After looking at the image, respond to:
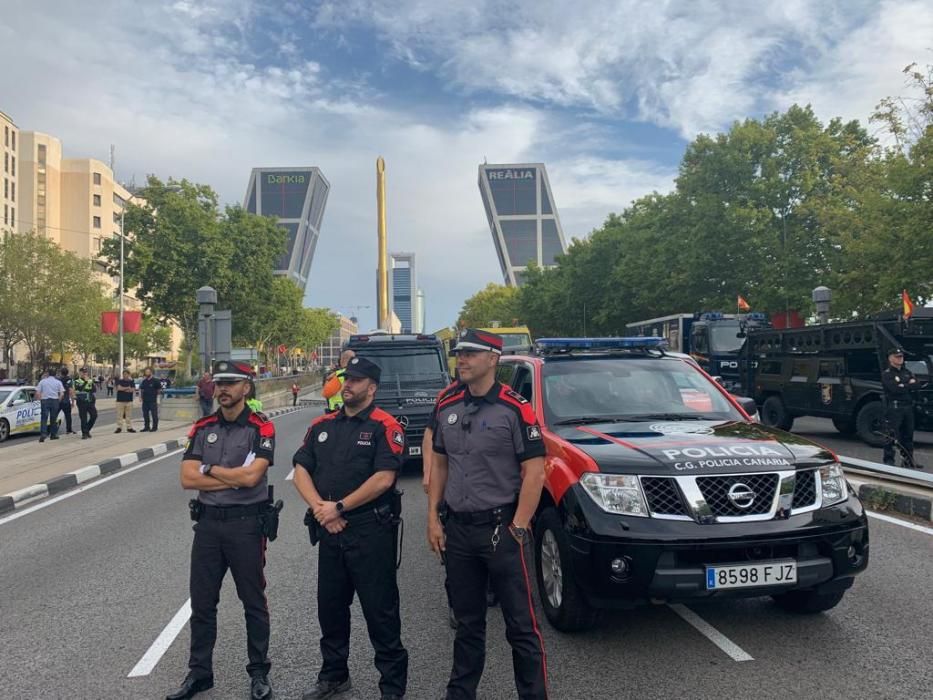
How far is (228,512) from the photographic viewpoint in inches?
148

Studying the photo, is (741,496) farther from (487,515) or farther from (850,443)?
(850,443)

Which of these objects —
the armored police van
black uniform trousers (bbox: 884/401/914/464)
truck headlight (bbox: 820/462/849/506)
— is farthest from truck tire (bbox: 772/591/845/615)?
black uniform trousers (bbox: 884/401/914/464)

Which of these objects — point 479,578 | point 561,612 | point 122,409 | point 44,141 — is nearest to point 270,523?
point 479,578

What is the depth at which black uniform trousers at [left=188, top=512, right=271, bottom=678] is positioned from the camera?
147 inches

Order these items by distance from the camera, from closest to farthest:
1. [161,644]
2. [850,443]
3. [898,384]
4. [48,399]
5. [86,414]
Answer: [161,644]
[898,384]
[850,443]
[48,399]
[86,414]

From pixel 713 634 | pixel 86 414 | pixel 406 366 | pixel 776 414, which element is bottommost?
pixel 713 634

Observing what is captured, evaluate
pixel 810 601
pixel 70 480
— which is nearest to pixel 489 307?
pixel 70 480

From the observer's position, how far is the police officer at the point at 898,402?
10133 millimetres

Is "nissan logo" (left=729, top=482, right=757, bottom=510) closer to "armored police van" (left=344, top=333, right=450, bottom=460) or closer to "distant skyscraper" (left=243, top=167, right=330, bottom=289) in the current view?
"armored police van" (left=344, top=333, right=450, bottom=460)

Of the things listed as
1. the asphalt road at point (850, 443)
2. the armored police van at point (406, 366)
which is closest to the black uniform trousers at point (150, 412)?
the armored police van at point (406, 366)

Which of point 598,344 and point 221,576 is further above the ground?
point 598,344

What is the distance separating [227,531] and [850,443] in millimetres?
13362

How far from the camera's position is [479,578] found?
332 cm

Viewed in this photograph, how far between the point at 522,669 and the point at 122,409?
60.9ft
